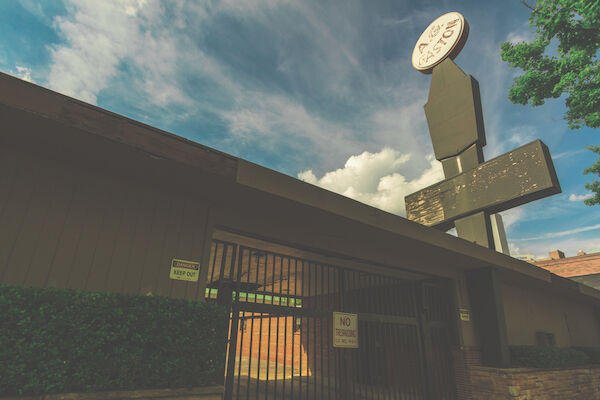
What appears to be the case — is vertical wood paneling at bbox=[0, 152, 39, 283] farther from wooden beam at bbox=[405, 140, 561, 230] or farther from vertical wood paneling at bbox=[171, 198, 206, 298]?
wooden beam at bbox=[405, 140, 561, 230]

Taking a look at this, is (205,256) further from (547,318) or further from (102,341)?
(547,318)

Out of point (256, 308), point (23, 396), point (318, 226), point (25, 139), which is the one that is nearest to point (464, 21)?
point (318, 226)

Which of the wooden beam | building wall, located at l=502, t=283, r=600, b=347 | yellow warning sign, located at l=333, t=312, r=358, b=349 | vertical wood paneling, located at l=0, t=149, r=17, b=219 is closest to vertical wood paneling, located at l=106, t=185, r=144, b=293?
vertical wood paneling, located at l=0, t=149, r=17, b=219

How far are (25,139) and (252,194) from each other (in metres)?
2.95

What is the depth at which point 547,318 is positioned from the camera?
12.9 metres

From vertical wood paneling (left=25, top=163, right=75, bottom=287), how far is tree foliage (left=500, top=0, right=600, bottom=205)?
1442 cm

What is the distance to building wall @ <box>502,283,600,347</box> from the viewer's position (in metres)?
11.1

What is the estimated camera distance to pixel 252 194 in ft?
16.7

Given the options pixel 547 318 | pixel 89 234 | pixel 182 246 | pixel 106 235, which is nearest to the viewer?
pixel 89 234

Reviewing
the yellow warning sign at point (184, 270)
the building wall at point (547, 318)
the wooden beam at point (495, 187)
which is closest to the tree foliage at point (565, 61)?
the wooden beam at point (495, 187)

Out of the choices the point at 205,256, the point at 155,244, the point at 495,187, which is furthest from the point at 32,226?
the point at 495,187

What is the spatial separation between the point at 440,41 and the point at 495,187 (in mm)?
7274

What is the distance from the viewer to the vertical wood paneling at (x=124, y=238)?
14.1ft

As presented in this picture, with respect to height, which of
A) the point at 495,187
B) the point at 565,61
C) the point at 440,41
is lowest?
the point at 495,187
